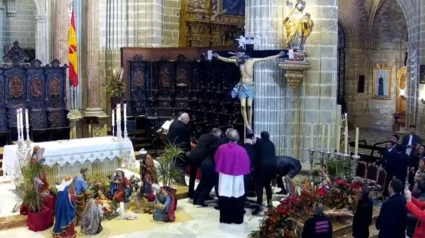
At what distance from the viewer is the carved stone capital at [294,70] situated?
41.7 feet

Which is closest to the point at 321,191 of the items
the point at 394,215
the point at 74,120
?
the point at 394,215

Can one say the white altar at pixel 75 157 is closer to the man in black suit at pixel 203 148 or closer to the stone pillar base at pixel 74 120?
the man in black suit at pixel 203 148

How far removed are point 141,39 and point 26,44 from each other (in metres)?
7.99

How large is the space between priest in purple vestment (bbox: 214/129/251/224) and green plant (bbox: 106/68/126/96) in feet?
24.6

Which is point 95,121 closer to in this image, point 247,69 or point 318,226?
point 247,69

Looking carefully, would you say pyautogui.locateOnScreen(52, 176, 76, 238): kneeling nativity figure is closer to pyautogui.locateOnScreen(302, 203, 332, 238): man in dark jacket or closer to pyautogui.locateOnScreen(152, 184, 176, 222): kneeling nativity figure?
pyautogui.locateOnScreen(152, 184, 176, 222): kneeling nativity figure

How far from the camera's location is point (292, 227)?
815 centimetres

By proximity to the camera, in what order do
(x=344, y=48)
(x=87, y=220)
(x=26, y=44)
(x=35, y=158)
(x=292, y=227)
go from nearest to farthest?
1. (x=292, y=227)
2. (x=87, y=220)
3. (x=35, y=158)
4. (x=26, y=44)
5. (x=344, y=48)

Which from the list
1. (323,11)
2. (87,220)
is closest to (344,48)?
(323,11)

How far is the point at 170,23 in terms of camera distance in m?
18.6

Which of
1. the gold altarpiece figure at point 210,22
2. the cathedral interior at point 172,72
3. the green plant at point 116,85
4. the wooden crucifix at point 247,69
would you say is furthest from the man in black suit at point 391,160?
the gold altarpiece figure at point 210,22

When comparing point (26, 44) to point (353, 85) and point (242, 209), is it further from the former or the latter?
point (242, 209)

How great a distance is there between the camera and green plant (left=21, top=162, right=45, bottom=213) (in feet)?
30.1

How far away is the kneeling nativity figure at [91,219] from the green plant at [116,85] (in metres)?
7.91
